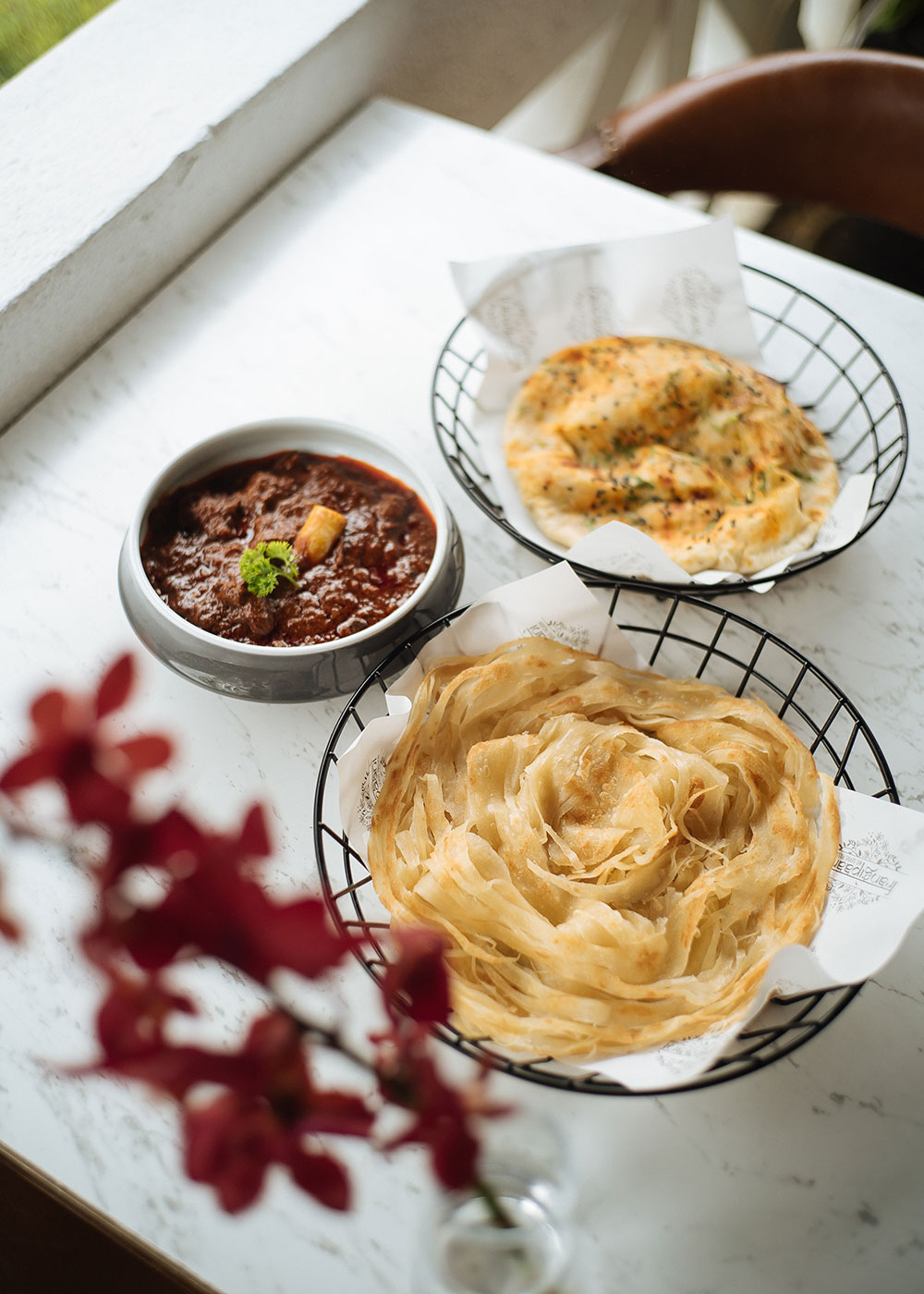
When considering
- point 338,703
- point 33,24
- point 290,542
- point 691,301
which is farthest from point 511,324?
point 33,24

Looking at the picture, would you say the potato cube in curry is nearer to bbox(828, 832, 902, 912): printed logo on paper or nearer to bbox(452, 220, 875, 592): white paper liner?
bbox(452, 220, 875, 592): white paper liner

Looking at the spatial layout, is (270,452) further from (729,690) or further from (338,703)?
(729,690)

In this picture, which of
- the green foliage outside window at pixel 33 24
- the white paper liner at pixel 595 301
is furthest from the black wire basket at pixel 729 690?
the green foliage outside window at pixel 33 24

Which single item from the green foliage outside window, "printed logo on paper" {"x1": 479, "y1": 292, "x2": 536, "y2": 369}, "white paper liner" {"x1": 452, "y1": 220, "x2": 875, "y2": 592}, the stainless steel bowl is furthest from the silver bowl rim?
the green foliage outside window

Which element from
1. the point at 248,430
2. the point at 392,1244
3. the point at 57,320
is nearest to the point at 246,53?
the point at 57,320

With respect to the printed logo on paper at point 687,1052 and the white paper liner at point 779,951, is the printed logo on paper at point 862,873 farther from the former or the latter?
the printed logo on paper at point 687,1052

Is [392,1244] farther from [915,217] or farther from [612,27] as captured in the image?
[612,27]

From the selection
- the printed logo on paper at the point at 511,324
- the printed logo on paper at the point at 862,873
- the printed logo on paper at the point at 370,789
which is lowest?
the printed logo on paper at the point at 862,873
